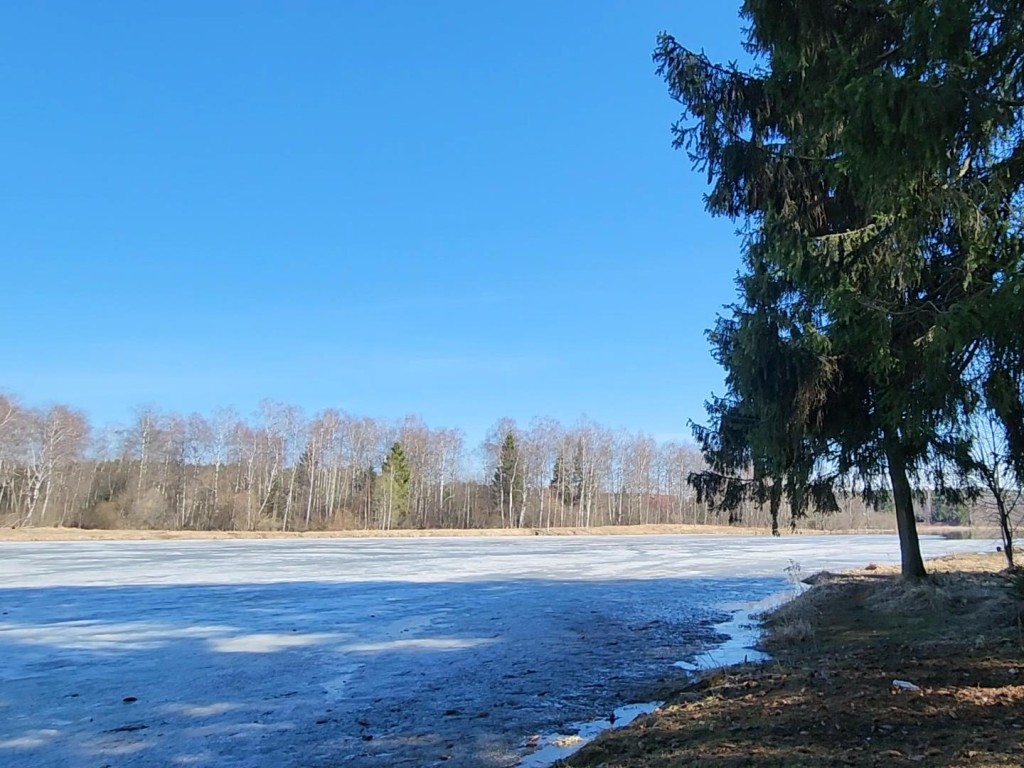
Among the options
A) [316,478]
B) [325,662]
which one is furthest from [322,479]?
[325,662]

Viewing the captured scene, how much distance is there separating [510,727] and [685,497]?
73568mm

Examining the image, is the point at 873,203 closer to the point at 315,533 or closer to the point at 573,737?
the point at 573,737

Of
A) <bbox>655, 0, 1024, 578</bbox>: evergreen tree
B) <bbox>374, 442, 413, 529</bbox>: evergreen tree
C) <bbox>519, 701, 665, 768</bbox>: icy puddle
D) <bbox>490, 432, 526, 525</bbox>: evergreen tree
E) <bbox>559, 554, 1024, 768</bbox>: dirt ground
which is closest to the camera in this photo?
<bbox>559, 554, 1024, 768</bbox>: dirt ground

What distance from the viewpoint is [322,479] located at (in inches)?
2422

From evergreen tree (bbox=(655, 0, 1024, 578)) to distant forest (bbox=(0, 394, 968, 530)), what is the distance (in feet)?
162

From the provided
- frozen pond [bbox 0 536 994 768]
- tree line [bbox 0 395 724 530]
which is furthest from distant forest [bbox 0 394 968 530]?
frozen pond [bbox 0 536 994 768]

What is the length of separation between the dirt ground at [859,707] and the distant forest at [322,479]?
51427mm

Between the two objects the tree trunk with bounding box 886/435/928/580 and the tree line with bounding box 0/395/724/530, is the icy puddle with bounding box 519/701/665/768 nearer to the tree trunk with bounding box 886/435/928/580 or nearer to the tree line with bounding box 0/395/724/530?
the tree trunk with bounding box 886/435/928/580

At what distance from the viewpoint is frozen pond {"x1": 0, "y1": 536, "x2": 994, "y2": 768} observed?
17.0ft

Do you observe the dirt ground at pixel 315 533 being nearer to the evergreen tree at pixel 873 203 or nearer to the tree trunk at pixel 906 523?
the tree trunk at pixel 906 523

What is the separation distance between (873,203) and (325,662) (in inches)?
286

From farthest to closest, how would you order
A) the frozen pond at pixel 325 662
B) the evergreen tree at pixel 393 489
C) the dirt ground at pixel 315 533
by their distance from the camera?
1. the evergreen tree at pixel 393 489
2. the dirt ground at pixel 315 533
3. the frozen pond at pixel 325 662

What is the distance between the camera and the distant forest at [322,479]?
50.1 metres

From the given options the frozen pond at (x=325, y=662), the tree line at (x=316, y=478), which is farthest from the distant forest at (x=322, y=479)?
the frozen pond at (x=325, y=662)
